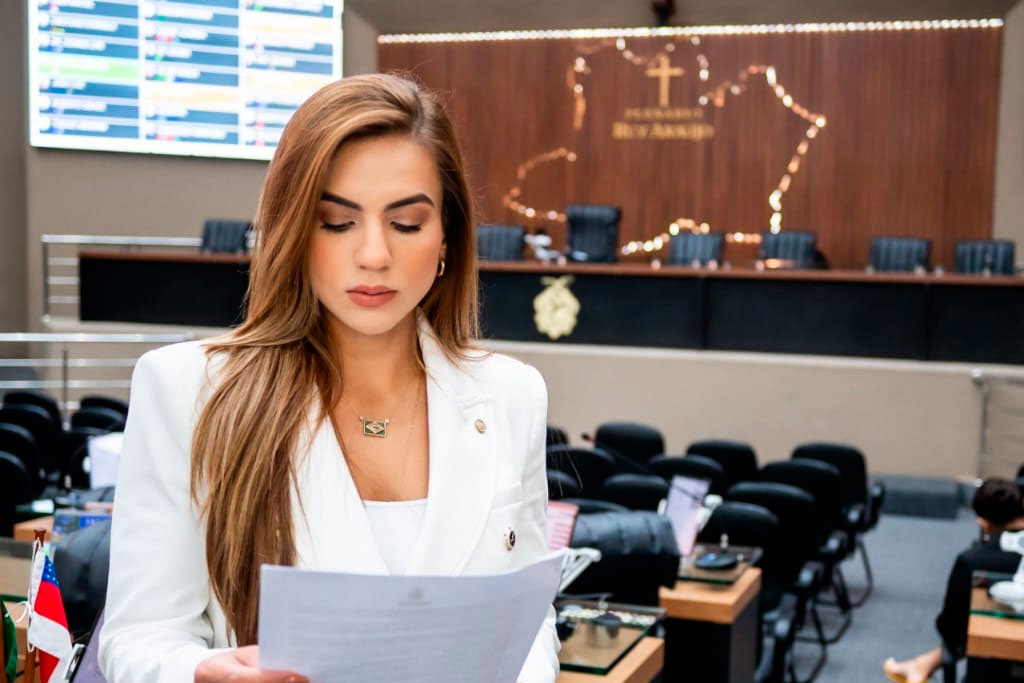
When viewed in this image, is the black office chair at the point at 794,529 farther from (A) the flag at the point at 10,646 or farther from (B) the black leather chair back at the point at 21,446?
(A) the flag at the point at 10,646

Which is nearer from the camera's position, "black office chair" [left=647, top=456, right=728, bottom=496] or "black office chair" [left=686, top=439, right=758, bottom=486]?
"black office chair" [left=647, top=456, right=728, bottom=496]

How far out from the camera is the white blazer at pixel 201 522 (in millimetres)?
1434

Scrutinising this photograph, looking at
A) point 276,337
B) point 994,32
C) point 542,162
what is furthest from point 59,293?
point 276,337

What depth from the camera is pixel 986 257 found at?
10758mm

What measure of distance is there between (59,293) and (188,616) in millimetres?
13281

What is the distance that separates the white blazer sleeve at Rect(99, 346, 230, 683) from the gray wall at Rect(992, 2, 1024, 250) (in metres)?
12.1

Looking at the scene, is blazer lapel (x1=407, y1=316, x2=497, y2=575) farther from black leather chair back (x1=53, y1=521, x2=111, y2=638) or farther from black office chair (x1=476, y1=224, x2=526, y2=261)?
black office chair (x1=476, y1=224, x2=526, y2=261)

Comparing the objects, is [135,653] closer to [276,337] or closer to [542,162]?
[276,337]

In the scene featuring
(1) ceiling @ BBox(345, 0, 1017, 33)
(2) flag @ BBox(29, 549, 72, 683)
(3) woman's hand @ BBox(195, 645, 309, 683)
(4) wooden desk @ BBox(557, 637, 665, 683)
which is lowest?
(4) wooden desk @ BBox(557, 637, 665, 683)

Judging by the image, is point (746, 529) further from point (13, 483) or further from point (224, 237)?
point (224, 237)

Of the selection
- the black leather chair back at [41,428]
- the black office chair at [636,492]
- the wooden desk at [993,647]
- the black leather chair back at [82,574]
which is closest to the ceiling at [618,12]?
the black leather chair back at [41,428]

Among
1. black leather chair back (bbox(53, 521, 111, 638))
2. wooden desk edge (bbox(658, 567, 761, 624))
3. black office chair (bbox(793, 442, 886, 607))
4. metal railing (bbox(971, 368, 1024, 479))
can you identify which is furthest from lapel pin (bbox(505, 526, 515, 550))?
metal railing (bbox(971, 368, 1024, 479))

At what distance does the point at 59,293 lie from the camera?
13875 mm

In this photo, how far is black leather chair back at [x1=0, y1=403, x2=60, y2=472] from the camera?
7855 millimetres
